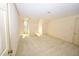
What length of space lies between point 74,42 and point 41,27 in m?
3.09

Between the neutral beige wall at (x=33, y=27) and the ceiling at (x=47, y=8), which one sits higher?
the ceiling at (x=47, y=8)

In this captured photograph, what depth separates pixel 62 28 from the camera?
607 cm

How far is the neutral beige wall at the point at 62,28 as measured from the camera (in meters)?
5.30

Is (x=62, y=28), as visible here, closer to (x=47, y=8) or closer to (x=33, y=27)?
(x=33, y=27)

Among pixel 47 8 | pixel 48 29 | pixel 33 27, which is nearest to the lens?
pixel 47 8

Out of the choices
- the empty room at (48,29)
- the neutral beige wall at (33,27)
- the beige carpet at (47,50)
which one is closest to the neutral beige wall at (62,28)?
the empty room at (48,29)

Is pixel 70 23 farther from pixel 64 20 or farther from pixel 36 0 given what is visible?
pixel 36 0

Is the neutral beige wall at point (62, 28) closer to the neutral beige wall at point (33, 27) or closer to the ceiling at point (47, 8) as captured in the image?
the ceiling at point (47, 8)

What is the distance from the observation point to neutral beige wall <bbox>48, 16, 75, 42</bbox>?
209 inches

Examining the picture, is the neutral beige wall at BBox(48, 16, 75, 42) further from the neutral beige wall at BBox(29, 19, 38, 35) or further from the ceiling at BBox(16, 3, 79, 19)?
the neutral beige wall at BBox(29, 19, 38, 35)

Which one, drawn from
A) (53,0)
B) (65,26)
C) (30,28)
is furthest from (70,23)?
(53,0)

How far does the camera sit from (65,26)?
5.73 m

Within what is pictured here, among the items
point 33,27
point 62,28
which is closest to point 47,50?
point 62,28

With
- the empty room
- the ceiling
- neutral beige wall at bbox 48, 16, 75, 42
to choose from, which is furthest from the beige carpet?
the ceiling
